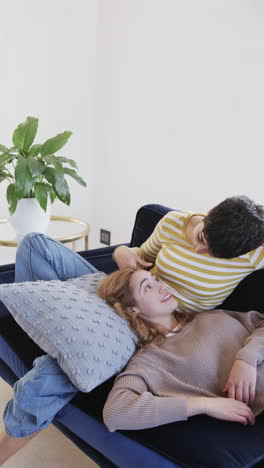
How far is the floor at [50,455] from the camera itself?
51.2 inches

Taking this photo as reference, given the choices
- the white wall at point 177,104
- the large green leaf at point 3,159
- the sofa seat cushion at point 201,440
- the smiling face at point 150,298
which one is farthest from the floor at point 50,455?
the white wall at point 177,104

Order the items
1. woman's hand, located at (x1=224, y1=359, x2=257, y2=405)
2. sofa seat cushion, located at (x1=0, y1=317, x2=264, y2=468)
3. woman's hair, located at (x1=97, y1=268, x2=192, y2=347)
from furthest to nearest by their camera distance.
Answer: woman's hair, located at (x1=97, y1=268, x2=192, y2=347), woman's hand, located at (x1=224, y1=359, x2=257, y2=405), sofa seat cushion, located at (x1=0, y1=317, x2=264, y2=468)

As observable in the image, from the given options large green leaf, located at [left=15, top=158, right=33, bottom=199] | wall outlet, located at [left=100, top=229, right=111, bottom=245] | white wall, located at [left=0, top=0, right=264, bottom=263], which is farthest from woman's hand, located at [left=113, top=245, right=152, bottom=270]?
wall outlet, located at [left=100, top=229, right=111, bottom=245]

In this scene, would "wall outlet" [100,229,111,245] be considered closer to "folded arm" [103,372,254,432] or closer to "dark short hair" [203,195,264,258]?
"dark short hair" [203,195,264,258]

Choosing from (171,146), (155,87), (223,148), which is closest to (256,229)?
(223,148)

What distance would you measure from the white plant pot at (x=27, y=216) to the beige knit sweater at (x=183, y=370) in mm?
882

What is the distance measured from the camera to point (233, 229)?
1038 mm

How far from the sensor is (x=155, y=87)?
234 centimetres

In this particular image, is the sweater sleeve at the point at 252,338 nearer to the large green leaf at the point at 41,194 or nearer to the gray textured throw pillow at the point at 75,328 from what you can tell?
the gray textured throw pillow at the point at 75,328

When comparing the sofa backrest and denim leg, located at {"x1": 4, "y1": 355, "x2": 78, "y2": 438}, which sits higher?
the sofa backrest

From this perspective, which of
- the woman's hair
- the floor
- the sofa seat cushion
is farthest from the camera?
the floor

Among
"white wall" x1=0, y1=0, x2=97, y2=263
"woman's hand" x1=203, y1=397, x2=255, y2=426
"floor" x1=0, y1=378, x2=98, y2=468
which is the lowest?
"floor" x1=0, y1=378, x2=98, y2=468

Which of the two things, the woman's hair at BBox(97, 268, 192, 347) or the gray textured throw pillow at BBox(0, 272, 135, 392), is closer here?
the gray textured throw pillow at BBox(0, 272, 135, 392)

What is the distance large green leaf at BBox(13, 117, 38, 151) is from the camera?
1.74 metres
